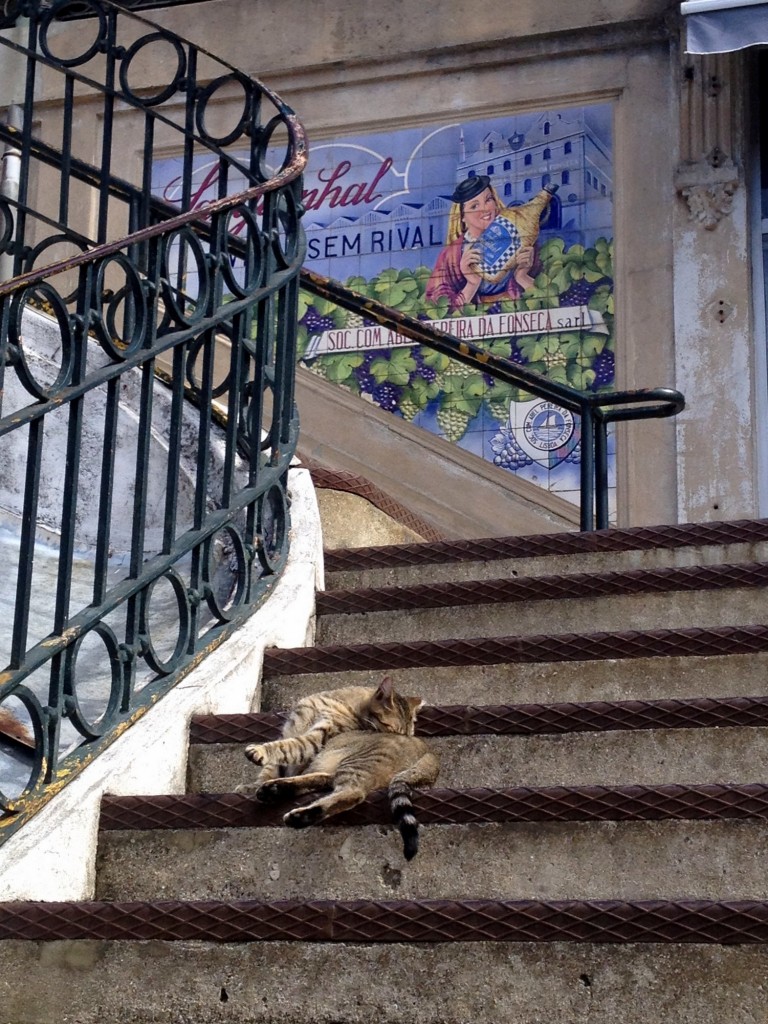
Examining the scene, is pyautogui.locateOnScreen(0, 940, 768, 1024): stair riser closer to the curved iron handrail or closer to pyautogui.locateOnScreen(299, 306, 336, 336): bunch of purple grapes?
the curved iron handrail

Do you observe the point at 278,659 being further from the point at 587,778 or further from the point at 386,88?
the point at 386,88

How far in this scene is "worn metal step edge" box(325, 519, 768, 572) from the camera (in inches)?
213

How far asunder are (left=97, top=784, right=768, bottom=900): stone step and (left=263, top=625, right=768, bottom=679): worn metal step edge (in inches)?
32.7

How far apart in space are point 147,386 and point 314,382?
4.76 metres

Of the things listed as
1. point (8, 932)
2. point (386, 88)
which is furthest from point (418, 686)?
point (386, 88)

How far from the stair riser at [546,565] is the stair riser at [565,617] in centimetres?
32

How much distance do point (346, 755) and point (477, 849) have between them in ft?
2.09

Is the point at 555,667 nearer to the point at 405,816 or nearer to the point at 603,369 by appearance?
the point at 405,816

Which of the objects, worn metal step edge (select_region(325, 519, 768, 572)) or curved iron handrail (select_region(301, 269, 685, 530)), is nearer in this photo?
worn metal step edge (select_region(325, 519, 768, 572))

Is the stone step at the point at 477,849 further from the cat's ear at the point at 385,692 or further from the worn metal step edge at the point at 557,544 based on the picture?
the worn metal step edge at the point at 557,544

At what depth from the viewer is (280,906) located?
354 cm

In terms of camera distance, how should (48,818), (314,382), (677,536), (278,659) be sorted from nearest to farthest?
(48,818) → (278,659) → (677,536) → (314,382)

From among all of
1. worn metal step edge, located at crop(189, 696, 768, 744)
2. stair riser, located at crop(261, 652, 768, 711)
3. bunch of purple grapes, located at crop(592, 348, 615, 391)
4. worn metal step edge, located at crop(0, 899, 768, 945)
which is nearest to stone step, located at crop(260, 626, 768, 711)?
stair riser, located at crop(261, 652, 768, 711)

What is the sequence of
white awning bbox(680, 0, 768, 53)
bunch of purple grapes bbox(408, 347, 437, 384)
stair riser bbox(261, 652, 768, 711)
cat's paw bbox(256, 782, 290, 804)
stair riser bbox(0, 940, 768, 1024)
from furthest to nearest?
1. bunch of purple grapes bbox(408, 347, 437, 384)
2. white awning bbox(680, 0, 768, 53)
3. stair riser bbox(261, 652, 768, 711)
4. cat's paw bbox(256, 782, 290, 804)
5. stair riser bbox(0, 940, 768, 1024)
